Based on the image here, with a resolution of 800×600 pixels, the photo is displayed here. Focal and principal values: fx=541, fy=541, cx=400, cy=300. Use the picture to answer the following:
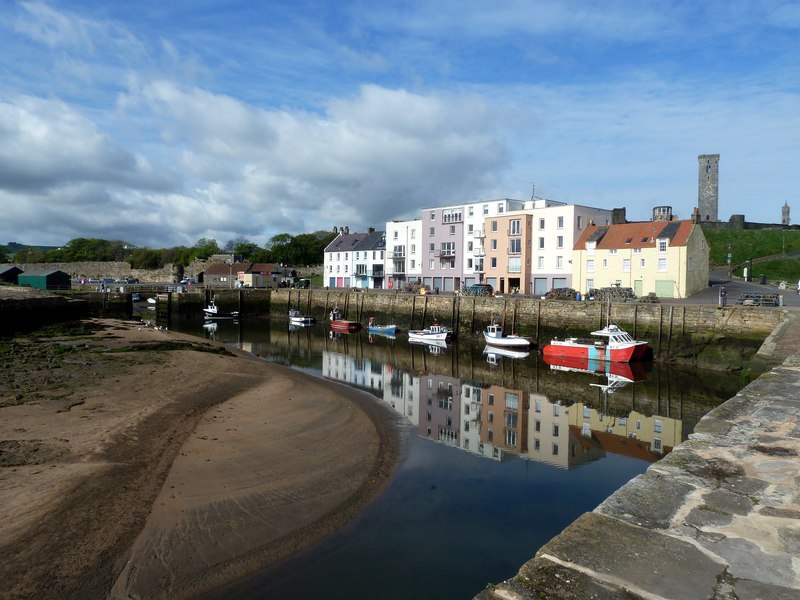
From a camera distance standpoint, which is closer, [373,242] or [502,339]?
[502,339]

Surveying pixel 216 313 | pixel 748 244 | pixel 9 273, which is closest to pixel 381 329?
pixel 216 313

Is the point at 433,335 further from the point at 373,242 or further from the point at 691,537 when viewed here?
the point at 691,537

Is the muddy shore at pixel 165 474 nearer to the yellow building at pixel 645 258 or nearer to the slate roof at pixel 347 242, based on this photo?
the yellow building at pixel 645 258

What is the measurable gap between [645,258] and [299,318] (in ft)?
109

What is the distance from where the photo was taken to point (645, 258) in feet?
144

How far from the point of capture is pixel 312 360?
3400 centimetres

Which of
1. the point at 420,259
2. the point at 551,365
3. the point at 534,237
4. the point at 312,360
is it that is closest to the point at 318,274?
the point at 420,259

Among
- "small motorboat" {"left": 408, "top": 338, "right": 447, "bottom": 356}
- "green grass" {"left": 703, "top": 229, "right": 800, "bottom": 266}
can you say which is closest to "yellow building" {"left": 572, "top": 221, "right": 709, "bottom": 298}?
"small motorboat" {"left": 408, "top": 338, "right": 447, "bottom": 356}

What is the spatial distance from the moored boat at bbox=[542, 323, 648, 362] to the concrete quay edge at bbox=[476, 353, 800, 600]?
1011 inches

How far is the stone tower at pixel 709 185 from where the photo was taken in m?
82.5

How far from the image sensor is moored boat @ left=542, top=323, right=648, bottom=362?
30609mm

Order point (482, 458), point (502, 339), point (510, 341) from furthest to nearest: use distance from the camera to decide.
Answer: point (502, 339) < point (510, 341) < point (482, 458)

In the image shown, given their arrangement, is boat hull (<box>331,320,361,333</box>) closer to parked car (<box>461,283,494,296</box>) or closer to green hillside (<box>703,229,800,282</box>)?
parked car (<box>461,283,494,296</box>)

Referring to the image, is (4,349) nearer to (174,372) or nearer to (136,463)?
(174,372)
